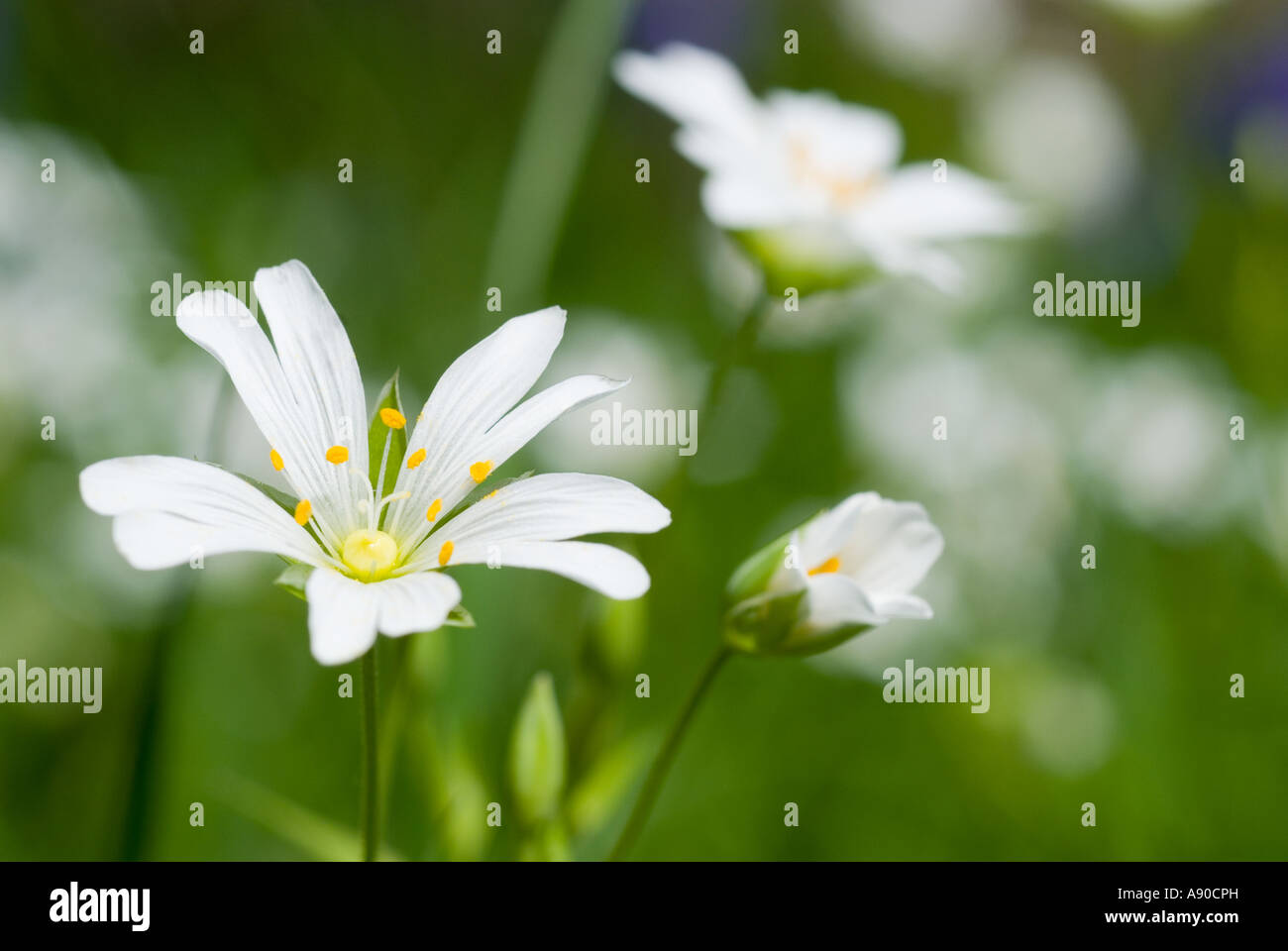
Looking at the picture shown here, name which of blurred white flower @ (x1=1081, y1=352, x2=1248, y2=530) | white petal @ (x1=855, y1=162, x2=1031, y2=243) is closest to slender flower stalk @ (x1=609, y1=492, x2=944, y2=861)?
white petal @ (x1=855, y1=162, x2=1031, y2=243)

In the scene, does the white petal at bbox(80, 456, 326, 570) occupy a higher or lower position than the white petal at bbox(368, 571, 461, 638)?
higher

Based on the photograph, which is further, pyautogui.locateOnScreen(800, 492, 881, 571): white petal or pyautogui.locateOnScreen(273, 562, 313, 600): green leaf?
pyautogui.locateOnScreen(800, 492, 881, 571): white petal

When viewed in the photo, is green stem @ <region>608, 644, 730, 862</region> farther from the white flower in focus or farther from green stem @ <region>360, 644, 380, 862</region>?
green stem @ <region>360, 644, 380, 862</region>

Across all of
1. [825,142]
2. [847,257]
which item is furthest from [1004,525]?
[847,257]

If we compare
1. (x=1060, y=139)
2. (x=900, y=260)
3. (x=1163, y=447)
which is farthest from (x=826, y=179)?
(x=1060, y=139)

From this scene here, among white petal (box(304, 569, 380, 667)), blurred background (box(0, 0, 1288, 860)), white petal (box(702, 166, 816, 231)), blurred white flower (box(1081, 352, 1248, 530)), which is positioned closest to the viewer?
white petal (box(304, 569, 380, 667))
